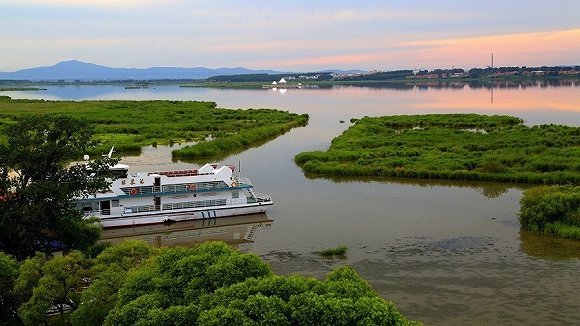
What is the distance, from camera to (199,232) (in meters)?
30.9

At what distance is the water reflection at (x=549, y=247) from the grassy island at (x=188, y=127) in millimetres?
31539

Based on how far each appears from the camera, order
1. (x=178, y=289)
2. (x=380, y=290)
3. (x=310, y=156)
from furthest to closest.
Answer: (x=310, y=156), (x=380, y=290), (x=178, y=289)

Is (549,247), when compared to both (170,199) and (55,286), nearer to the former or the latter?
(170,199)

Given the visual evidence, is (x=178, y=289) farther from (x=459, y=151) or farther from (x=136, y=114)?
(x=136, y=114)

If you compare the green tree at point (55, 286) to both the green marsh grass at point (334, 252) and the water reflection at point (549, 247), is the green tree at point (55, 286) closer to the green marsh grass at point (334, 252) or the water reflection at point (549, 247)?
the green marsh grass at point (334, 252)

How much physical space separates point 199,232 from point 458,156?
24.4 metres

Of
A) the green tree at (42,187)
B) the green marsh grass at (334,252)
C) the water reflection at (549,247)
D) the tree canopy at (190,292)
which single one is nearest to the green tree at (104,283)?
the tree canopy at (190,292)

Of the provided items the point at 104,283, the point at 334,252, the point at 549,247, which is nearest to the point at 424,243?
the point at 334,252

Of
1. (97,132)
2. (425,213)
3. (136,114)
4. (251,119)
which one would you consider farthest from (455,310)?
(136,114)

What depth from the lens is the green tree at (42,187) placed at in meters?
20.4

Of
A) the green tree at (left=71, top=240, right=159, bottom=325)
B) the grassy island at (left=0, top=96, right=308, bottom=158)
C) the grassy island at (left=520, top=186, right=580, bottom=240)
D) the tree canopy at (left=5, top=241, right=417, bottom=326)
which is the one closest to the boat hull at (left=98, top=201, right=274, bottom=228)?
the grassy island at (left=520, top=186, right=580, bottom=240)

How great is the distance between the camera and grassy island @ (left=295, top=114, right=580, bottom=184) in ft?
133

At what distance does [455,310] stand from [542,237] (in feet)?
32.6

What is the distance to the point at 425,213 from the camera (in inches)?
1267
